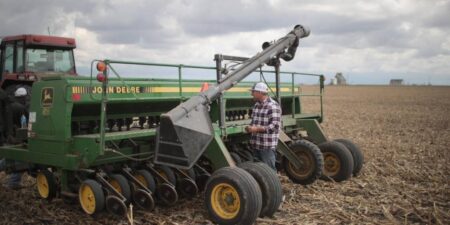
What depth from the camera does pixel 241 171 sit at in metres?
5.64

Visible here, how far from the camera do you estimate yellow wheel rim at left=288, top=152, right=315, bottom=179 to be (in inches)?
311

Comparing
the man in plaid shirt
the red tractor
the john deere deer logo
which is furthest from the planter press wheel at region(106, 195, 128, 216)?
the red tractor

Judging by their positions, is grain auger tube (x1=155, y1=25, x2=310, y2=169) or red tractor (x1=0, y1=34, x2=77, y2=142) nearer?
grain auger tube (x1=155, y1=25, x2=310, y2=169)

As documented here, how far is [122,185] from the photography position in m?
6.25

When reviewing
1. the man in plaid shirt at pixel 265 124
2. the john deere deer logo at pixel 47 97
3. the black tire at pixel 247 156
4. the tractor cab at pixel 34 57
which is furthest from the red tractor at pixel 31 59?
the man in plaid shirt at pixel 265 124

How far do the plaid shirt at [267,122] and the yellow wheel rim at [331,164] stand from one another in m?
2.16

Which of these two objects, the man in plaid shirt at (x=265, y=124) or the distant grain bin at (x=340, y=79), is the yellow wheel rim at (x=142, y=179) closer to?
the man in plaid shirt at (x=265, y=124)

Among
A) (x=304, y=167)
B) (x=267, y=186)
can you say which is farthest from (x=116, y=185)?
(x=304, y=167)

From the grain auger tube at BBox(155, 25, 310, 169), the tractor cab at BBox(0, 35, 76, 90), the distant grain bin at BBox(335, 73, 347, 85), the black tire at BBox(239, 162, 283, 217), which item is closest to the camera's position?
the grain auger tube at BBox(155, 25, 310, 169)

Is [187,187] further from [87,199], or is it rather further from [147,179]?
[87,199]

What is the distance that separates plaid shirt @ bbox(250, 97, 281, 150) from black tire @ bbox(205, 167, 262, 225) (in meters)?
1.22

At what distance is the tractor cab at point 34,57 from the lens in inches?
394

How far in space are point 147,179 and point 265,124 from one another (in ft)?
6.09

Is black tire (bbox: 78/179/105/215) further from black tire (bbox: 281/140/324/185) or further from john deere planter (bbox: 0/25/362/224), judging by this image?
black tire (bbox: 281/140/324/185)
